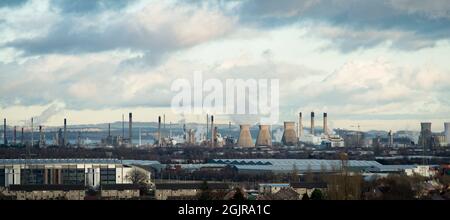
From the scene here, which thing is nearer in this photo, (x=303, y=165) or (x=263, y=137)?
(x=303, y=165)

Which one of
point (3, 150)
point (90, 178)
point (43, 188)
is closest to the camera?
point (43, 188)

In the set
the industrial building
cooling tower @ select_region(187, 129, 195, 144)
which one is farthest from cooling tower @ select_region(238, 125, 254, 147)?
the industrial building

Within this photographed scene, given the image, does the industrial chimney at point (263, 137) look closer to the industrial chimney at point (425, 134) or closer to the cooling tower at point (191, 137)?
the cooling tower at point (191, 137)

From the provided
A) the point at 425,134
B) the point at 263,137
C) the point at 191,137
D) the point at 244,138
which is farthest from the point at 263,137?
the point at 425,134

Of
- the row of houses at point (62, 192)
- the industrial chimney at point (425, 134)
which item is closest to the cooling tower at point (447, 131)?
the industrial chimney at point (425, 134)

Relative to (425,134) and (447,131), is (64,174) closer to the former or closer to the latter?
(425,134)

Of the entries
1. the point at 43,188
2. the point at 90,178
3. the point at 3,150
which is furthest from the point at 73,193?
the point at 3,150

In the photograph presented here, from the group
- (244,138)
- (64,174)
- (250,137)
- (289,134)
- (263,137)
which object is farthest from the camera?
(289,134)
